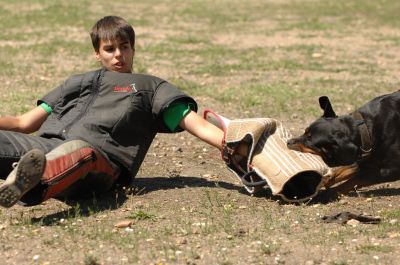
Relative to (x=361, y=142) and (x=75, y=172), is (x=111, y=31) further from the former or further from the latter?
(x=361, y=142)

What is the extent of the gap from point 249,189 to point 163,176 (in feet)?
3.40

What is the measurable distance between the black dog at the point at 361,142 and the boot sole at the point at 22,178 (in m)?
1.94

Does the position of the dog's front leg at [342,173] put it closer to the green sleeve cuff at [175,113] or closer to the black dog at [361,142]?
the black dog at [361,142]

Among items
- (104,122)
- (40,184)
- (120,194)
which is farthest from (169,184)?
(40,184)

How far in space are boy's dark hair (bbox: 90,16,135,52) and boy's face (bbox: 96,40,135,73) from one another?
0.03 m

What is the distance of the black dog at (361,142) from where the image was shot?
608 cm

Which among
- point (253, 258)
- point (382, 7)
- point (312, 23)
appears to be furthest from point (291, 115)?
point (382, 7)

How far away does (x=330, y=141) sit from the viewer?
20.1 feet

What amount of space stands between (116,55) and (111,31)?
176 mm

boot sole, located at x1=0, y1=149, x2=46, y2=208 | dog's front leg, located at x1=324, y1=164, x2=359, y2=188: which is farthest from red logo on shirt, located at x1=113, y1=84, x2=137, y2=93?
dog's front leg, located at x1=324, y1=164, x2=359, y2=188

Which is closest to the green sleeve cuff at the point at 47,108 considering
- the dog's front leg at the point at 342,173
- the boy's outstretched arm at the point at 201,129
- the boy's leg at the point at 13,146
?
the boy's leg at the point at 13,146

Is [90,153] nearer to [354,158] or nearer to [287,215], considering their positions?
[287,215]


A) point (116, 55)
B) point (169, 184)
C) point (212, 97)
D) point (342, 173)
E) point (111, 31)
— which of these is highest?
point (111, 31)

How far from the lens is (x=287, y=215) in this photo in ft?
17.9
